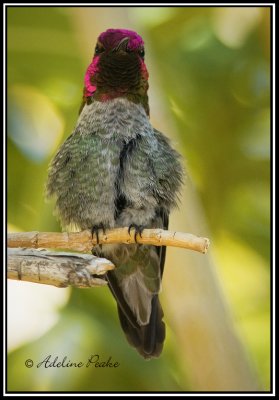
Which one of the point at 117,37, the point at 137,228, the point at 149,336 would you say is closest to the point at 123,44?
the point at 117,37

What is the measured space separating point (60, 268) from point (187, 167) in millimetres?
1256

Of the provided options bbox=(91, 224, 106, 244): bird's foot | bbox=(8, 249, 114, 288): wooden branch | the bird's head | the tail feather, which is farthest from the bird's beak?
the tail feather

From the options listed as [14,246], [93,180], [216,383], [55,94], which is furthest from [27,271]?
[55,94]

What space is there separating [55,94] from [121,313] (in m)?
1.41

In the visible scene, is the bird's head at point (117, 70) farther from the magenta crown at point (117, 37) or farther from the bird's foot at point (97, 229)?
the bird's foot at point (97, 229)

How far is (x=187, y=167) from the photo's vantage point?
376 cm

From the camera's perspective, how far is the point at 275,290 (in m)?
3.35

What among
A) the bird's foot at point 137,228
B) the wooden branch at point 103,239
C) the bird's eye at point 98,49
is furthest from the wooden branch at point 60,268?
the bird's eye at point 98,49

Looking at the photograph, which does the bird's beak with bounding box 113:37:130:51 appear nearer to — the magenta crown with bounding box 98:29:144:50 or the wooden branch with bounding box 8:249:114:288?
the magenta crown with bounding box 98:29:144:50

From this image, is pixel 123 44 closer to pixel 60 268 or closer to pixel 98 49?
pixel 98 49

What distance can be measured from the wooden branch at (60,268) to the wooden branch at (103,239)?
0.10 metres

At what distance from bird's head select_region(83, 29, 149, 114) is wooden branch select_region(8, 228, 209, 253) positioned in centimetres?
79

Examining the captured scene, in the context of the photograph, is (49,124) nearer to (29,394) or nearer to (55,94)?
(55,94)

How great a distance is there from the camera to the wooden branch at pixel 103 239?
2641 mm
